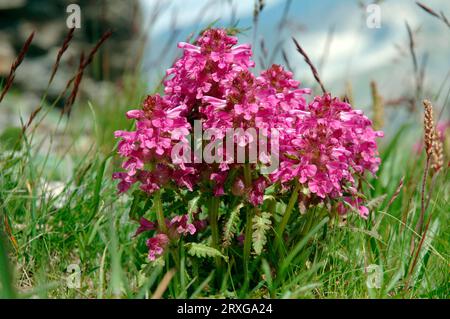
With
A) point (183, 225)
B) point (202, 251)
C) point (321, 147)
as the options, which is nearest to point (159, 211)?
point (183, 225)

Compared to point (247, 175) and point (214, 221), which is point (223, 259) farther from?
point (247, 175)

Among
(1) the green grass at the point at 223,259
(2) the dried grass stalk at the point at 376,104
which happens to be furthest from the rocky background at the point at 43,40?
(1) the green grass at the point at 223,259

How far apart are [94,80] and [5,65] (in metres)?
1.41

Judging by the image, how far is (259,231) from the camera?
1733 millimetres

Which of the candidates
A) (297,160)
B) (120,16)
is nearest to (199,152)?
(297,160)

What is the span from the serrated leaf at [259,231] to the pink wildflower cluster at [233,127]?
0.06m

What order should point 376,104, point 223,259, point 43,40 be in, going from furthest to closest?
1. point 43,40
2. point 376,104
3. point 223,259

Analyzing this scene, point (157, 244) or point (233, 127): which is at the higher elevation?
point (233, 127)

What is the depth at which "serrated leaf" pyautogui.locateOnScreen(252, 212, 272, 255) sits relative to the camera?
169 cm

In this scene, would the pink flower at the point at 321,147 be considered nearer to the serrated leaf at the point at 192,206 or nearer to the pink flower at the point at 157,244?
the serrated leaf at the point at 192,206

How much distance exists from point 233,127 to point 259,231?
32cm

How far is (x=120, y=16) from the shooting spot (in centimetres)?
981
